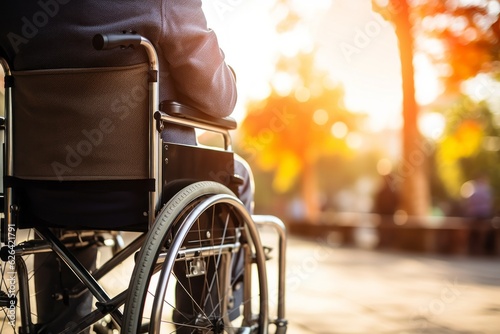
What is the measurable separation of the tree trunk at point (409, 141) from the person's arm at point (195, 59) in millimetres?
9091

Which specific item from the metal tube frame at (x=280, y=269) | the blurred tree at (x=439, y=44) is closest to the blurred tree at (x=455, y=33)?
the blurred tree at (x=439, y=44)

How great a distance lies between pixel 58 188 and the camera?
2184 mm

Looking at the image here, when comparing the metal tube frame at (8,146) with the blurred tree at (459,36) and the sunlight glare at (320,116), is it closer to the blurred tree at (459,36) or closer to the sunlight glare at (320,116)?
the blurred tree at (459,36)

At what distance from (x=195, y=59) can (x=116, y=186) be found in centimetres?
47

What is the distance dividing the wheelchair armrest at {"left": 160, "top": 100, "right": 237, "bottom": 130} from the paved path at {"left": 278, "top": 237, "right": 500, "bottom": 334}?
1667 millimetres

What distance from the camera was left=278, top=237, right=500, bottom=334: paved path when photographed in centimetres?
400

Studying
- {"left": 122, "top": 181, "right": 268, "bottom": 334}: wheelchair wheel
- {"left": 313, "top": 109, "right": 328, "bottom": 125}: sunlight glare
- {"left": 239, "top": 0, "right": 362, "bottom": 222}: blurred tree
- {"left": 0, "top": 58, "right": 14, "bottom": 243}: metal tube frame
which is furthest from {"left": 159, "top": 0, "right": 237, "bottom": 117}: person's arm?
{"left": 313, "top": 109, "right": 328, "bottom": 125}: sunlight glare

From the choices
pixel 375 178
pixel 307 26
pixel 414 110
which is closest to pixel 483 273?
pixel 414 110

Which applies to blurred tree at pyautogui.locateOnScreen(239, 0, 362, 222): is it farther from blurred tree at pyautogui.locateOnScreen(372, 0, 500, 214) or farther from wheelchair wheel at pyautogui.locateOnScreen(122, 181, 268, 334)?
wheelchair wheel at pyautogui.locateOnScreen(122, 181, 268, 334)

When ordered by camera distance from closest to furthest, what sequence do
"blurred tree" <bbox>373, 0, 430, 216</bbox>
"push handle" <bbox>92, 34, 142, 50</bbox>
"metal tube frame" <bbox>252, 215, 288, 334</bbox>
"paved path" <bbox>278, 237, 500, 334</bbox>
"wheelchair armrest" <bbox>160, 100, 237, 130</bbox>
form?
"push handle" <bbox>92, 34, 142, 50</bbox> → "wheelchair armrest" <bbox>160, 100, 237, 130</bbox> → "metal tube frame" <bbox>252, 215, 288, 334</bbox> → "paved path" <bbox>278, 237, 500, 334</bbox> → "blurred tree" <bbox>373, 0, 430, 216</bbox>

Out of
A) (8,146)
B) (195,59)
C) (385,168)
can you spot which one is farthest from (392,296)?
(385,168)

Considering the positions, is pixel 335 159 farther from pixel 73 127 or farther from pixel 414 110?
pixel 73 127

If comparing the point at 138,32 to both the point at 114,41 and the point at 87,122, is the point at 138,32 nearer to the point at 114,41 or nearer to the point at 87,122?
the point at 114,41

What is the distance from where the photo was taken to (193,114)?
2.24 metres
